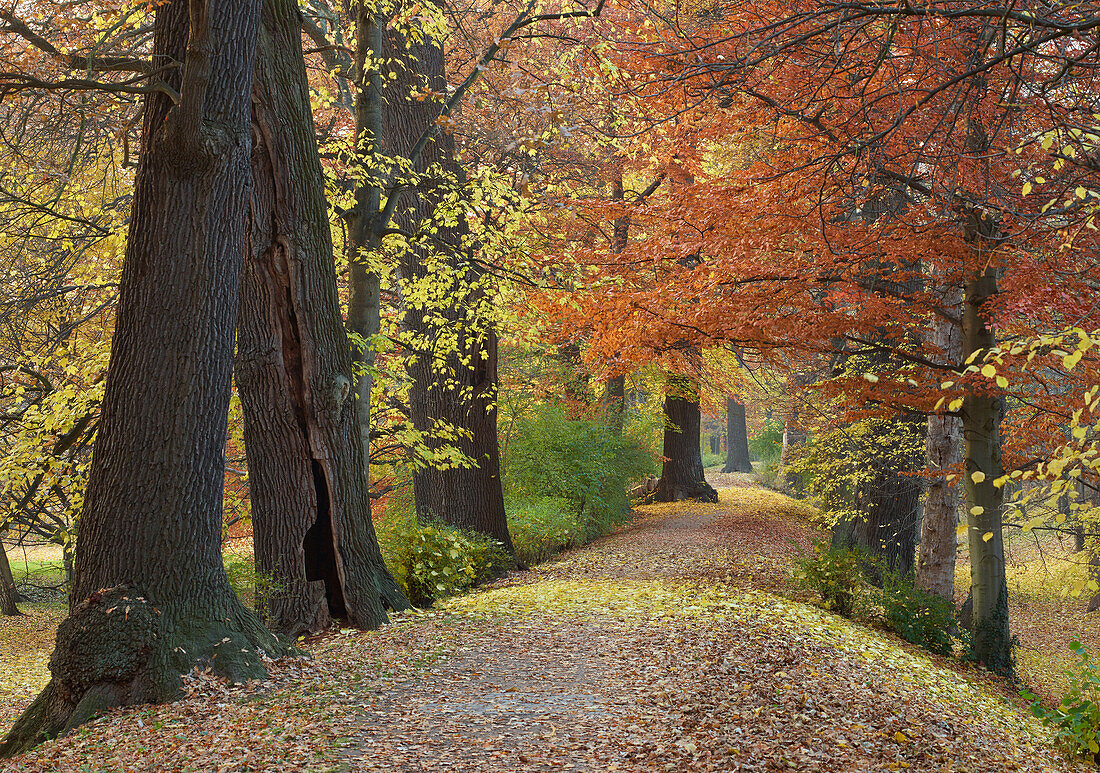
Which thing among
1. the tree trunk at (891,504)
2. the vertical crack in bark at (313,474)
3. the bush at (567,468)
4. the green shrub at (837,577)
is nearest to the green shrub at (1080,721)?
the green shrub at (837,577)

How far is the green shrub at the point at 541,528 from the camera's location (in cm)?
1201

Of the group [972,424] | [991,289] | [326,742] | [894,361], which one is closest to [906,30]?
[991,289]

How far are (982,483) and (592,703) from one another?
5507 mm

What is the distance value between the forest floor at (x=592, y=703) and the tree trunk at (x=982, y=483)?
459 millimetres

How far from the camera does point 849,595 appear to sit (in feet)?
29.8

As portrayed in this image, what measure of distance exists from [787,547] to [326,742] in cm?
1167

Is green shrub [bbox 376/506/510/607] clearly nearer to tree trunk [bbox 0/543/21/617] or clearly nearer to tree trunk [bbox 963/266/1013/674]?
tree trunk [bbox 963/266/1013/674]

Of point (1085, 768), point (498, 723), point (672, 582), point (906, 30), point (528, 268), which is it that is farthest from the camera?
point (672, 582)

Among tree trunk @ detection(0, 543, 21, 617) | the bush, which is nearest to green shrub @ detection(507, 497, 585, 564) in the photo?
the bush

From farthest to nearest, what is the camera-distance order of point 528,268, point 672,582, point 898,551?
1. point 898,551
2. point 672,582
3. point 528,268

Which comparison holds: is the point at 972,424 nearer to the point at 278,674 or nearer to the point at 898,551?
the point at 898,551

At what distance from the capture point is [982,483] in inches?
321

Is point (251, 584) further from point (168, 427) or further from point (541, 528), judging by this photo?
point (541, 528)

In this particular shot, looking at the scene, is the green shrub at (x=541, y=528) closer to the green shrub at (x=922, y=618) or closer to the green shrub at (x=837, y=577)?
the green shrub at (x=837, y=577)
